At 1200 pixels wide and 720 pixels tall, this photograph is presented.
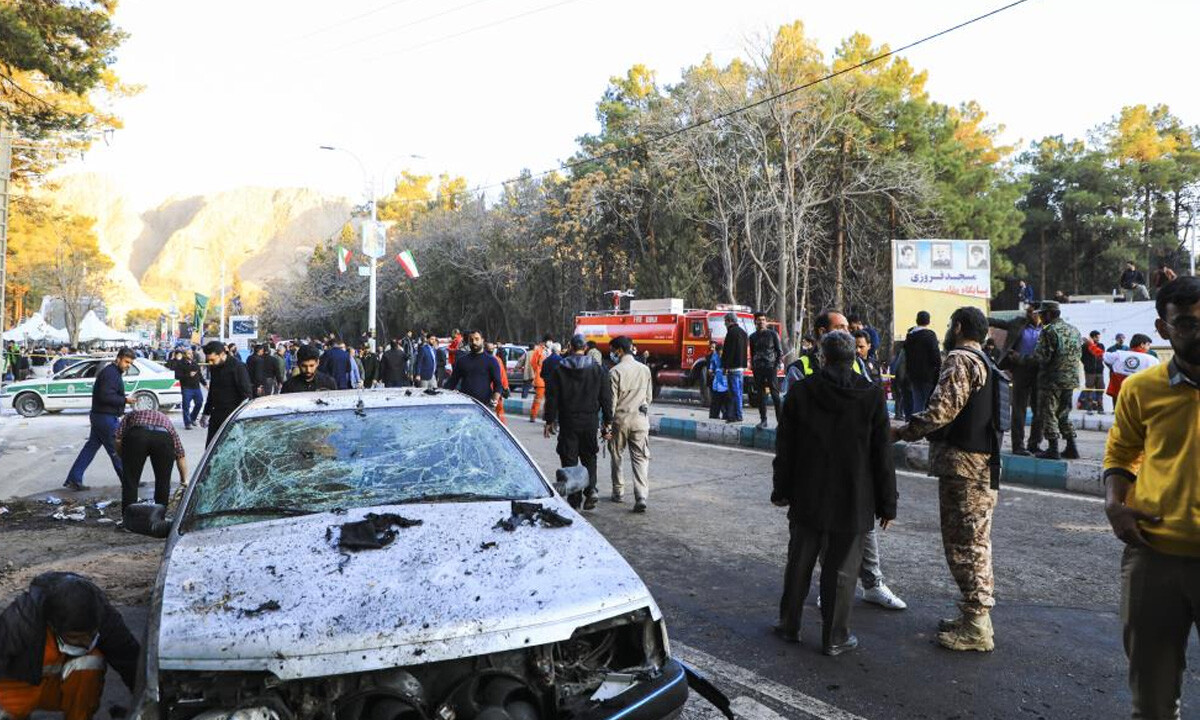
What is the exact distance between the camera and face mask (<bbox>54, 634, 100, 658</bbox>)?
10.4ft

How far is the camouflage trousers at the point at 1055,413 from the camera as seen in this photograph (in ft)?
31.8

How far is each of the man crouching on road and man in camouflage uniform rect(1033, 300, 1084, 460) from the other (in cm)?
933

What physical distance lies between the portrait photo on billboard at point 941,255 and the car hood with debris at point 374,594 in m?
21.7

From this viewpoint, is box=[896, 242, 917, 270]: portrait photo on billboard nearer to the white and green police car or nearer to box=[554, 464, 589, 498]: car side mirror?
the white and green police car

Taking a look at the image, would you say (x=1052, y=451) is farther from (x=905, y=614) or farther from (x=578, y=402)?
(x=905, y=614)

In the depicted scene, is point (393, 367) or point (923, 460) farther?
point (393, 367)

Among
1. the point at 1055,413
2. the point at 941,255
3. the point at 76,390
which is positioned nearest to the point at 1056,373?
the point at 1055,413

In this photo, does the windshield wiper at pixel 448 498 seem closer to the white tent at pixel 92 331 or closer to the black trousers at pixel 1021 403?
the black trousers at pixel 1021 403

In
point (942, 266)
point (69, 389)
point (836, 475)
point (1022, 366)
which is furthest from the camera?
point (942, 266)

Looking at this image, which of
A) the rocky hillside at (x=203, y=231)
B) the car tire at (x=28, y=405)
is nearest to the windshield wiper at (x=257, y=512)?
the car tire at (x=28, y=405)

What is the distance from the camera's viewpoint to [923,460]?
1061 cm

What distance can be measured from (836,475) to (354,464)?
7.76 feet

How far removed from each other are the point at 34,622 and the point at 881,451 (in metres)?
3.77

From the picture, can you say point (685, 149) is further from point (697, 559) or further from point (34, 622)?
point (34, 622)
